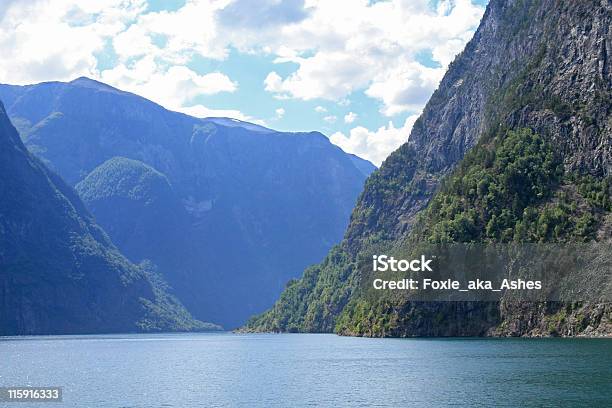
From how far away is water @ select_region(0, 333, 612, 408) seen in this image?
324 ft

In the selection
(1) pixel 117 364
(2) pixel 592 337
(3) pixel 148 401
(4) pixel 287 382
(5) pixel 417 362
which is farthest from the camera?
(2) pixel 592 337

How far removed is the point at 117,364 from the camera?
167 metres

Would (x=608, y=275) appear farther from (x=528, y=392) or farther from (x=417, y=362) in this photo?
(x=528, y=392)

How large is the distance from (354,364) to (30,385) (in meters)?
52.6

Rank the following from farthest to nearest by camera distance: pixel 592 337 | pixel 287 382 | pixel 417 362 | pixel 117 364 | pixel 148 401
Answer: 1. pixel 592 337
2. pixel 117 364
3. pixel 417 362
4. pixel 287 382
5. pixel 148 401

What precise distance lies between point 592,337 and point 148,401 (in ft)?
378

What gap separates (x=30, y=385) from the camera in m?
124

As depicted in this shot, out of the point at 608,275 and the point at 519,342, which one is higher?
the point at 608,275

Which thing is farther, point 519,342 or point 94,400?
point 519,342

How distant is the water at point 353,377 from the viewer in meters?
98.9

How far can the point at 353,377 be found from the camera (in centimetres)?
12412

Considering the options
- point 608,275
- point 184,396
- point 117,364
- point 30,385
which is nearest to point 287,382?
point 184,396

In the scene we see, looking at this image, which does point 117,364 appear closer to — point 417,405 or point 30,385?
point 30,385

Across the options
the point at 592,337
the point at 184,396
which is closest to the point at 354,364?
the point at 184,396
